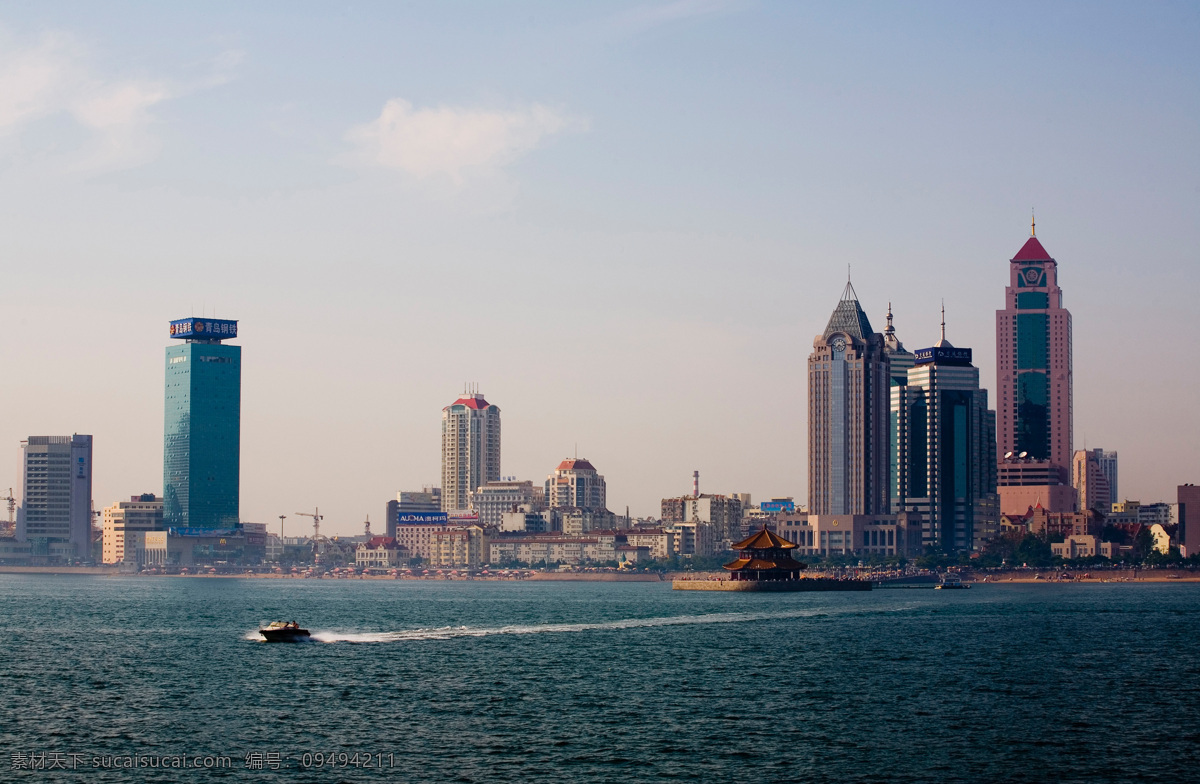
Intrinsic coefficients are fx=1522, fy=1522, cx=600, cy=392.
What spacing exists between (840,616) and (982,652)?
59731 mm

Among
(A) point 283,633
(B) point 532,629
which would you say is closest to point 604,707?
(A) point 283,633

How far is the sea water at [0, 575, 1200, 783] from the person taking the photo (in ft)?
249

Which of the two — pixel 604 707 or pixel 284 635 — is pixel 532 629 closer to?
pixel 284 635

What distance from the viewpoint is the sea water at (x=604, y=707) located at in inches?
2985

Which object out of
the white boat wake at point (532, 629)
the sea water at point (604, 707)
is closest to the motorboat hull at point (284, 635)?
the sea water at point (604, 707)

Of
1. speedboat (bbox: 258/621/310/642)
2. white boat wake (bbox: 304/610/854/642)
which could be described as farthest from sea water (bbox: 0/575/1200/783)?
speedboat (bbox: 258/621/310/642)

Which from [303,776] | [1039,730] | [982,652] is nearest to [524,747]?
[303,776]

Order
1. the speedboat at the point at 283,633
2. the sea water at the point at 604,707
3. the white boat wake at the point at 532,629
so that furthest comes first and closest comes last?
the white boat wake at the point at 532,629
the speedboat at the point at 283,633
the sea water at the point at 604,707

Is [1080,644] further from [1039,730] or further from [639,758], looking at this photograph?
[639,758]

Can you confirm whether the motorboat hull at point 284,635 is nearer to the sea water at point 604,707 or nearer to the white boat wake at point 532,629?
the sea water at point 604,707

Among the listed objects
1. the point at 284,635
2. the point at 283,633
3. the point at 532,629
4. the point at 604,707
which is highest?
the point at 283,633

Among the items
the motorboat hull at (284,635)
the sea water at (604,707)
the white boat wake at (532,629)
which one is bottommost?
the white boat wake at (532,629)

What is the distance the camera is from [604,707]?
321 ft

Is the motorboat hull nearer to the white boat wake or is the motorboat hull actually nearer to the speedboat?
the speedboat
